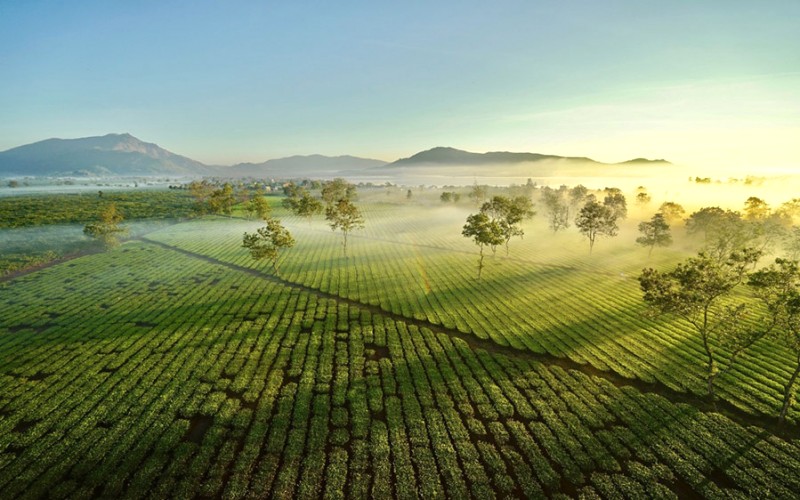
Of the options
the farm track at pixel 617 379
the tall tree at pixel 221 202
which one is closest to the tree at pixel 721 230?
the farm track at pixel 617 379

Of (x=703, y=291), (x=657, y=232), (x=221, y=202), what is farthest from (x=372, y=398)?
(x=221, y=202)

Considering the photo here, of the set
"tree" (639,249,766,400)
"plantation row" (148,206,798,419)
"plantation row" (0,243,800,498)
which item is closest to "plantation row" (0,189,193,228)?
"plantation row" (148,206,798,419)

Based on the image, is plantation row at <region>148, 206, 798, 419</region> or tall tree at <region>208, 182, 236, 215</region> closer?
plantation row at <region>148, 206, 798, 419</region>

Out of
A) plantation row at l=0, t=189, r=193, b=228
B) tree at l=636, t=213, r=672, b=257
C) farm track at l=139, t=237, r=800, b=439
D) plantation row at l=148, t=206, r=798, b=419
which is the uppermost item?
plantation row at l=0, t=189, r=193, b=228

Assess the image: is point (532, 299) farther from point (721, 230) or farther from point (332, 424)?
point (721, 230)

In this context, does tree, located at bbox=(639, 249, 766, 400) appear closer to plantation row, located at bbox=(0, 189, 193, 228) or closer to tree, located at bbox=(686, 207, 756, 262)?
tree, located at bbox=(686, 207, 756, 262)

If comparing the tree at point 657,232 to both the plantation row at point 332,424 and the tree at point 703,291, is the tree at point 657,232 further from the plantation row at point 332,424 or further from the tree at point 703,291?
the plantation row at point 332,424

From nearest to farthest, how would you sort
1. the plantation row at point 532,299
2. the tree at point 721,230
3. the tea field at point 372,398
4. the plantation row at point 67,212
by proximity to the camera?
the tea field at point 372,398, the plantation row at point 532,299, the tree at point 721,230, the plantation row at point 67,212

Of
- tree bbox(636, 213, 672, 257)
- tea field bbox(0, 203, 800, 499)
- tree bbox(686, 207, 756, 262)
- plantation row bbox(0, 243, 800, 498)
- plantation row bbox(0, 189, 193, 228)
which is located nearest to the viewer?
plantation row bbox(0, 243, 800, 498)
